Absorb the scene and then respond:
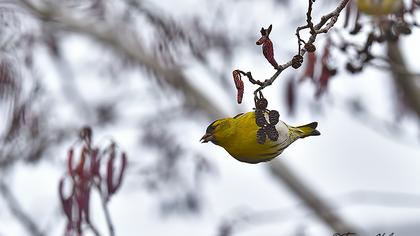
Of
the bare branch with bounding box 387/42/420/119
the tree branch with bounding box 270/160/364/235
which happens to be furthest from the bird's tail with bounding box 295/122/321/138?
the tree branch with bounding box 270/160/364/235

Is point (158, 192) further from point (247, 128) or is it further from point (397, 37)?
point (247, 128)

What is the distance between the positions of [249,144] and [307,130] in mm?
223

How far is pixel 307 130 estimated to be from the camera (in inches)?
62.7

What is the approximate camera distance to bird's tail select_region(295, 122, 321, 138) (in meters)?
1.58

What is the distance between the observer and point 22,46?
11.0 feet

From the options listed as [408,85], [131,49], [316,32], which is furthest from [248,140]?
[131,49]

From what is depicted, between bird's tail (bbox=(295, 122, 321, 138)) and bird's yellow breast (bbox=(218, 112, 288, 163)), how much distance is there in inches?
4.9

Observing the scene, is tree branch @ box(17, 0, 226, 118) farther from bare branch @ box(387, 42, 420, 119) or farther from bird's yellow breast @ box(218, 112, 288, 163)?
bird's yellow breast @ box(218, 112, 288, 163)

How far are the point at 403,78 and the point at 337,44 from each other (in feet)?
6.62

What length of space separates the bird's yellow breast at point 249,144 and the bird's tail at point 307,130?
0.13 m

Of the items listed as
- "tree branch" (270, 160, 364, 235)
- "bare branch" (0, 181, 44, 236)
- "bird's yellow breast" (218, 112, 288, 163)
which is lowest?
"bird's yellow breast" (218, 112, 288, 163)

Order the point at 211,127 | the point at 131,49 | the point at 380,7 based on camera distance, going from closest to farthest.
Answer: the point at 211,127, the point at 380,7, the point at 131,49

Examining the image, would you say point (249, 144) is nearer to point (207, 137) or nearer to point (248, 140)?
point (248, 140)

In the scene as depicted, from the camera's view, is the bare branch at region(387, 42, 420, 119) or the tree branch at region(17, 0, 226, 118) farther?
the tree branch at region(17, 0, 226, 118)
